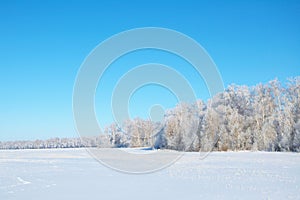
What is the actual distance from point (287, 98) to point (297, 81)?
313cm

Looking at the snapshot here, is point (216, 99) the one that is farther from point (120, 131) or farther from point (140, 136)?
point (120, 131)

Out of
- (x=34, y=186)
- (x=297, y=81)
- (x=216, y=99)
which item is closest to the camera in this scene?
(x=34, y=186)

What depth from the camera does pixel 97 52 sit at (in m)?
19.7

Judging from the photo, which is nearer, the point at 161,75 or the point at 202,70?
the point at 202,70

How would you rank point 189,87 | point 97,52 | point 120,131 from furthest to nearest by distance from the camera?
point 120,131
point 189,87
point 97,52

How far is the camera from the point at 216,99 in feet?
180

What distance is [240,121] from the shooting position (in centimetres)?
5162

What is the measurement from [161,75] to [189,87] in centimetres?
260

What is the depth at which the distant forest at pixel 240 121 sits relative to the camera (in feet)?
150

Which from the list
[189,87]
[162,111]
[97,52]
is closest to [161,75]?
[189,87]

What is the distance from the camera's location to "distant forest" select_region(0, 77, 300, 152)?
45625 millimetres

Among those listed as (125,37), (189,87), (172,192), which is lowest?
(172,192)

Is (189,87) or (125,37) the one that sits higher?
(125,37)

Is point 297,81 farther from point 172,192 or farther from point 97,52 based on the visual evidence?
point 172,192
